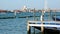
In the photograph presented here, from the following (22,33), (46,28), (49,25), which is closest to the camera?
(49,25)

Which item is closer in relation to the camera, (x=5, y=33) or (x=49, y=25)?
(x=49, y=25)

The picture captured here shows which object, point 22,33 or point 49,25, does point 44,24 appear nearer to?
point 49,25

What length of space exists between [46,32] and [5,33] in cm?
1681

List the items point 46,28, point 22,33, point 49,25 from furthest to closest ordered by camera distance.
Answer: point 22,33, point 46,28, point 49,25

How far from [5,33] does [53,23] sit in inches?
763

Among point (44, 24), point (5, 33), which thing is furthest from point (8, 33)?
point (44, 24)

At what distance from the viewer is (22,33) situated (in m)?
43.7

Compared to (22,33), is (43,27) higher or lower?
higher

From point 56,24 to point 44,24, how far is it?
4.55 feet

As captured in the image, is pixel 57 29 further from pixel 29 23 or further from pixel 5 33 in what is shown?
pixel 5 33

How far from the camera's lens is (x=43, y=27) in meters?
26.1

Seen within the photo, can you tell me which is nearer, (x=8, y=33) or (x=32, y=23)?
(x=32, y=23)

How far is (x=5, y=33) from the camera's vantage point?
148ft

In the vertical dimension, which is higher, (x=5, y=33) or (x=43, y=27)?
(x=43, y=27)
